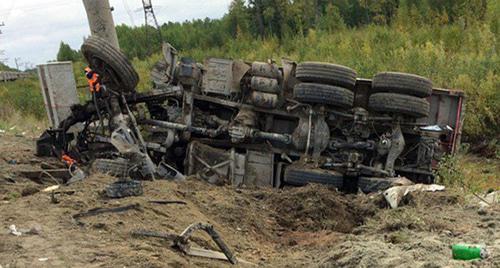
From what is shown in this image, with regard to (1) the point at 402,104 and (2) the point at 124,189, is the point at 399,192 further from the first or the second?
(2) the point at 124,189

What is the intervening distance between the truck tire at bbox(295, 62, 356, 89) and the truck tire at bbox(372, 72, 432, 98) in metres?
0.46

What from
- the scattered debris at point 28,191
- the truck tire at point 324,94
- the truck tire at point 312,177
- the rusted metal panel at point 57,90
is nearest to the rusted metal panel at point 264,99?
the truck tire at point 324,94

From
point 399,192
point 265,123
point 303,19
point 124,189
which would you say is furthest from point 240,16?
point 124,189

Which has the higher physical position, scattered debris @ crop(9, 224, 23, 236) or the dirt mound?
scattered debris @ crop(9, 224, 23, 236)

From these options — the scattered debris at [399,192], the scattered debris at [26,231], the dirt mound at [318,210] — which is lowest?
the dirt mound at [318,210]

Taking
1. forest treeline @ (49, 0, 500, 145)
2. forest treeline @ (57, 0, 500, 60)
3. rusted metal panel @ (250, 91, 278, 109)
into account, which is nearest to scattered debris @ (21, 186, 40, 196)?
rusted metal panel @ (250, 91, 278, 109)

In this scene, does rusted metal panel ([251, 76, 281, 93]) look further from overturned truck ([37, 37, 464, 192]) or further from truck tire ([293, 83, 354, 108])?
truck tire ([293, 83, 354, 108])

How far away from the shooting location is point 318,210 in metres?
6.58

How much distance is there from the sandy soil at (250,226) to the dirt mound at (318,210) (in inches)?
0.4

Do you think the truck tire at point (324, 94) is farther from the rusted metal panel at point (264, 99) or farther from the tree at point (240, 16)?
the tree at point (240, 16)

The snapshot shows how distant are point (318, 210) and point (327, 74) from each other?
2342 millimetres

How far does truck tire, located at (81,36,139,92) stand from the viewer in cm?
877

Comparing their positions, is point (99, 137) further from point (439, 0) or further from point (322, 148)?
point (439, 0)

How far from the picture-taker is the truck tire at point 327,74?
325 inches
